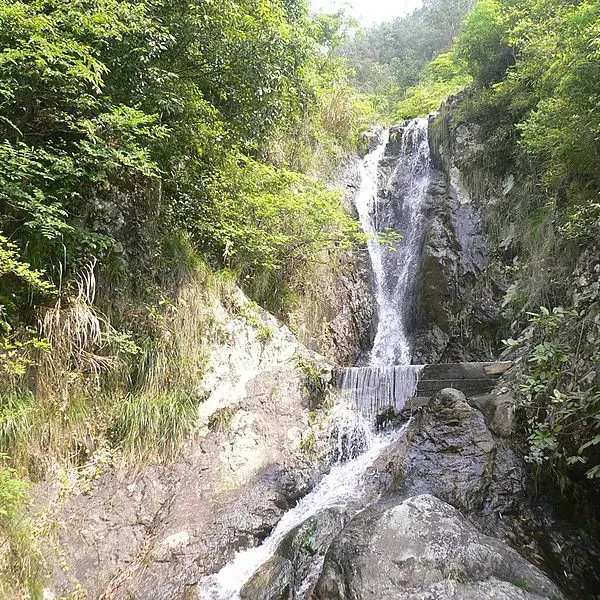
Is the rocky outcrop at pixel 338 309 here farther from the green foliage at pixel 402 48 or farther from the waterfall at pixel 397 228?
the green foliage at pixel 402 48

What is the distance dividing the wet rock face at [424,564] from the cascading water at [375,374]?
35.3 inches

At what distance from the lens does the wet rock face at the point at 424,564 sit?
2.71m

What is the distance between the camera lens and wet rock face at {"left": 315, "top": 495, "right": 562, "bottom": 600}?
8.89 ft

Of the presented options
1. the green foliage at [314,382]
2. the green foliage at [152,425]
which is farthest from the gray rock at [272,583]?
the green foliage at [314,382]

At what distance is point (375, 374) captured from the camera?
6.98 meters

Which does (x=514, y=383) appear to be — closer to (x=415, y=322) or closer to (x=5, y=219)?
(x=5, y=219)

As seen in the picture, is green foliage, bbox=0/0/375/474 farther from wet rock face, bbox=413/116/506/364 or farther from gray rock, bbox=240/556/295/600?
wet rock face, bbox=413/116/506/364

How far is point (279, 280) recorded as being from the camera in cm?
860

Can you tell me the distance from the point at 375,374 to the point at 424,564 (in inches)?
164

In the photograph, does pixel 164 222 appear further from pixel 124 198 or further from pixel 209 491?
pixel 209 491

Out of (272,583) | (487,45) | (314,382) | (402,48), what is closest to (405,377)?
(314,382)

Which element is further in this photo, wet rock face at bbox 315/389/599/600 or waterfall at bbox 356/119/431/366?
waterfall at bbox 356/119/431/366

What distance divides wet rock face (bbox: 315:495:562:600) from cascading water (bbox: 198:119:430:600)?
2.94 ft

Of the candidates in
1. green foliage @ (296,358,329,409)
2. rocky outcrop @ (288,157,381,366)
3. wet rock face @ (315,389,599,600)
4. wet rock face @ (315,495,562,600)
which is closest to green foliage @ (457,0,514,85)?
rocky outcrop @ (288,157,381,366)
